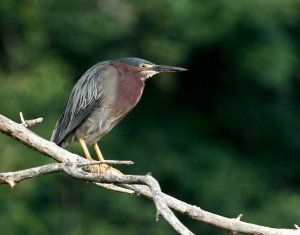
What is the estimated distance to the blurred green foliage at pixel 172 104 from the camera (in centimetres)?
1106

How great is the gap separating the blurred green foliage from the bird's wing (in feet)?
12.3

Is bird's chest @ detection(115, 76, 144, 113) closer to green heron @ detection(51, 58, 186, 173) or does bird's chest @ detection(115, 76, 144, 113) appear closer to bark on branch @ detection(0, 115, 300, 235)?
green heron @ detection(51, 58, 186, 173)

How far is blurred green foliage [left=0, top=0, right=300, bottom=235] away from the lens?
11.1m

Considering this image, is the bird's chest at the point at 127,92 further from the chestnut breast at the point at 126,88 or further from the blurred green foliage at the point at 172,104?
the blurred green foliage at the point at 172,104

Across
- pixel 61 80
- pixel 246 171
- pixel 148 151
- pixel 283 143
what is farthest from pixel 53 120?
pixel 283 143

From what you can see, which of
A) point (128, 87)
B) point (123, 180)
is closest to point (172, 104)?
point (128, 87)

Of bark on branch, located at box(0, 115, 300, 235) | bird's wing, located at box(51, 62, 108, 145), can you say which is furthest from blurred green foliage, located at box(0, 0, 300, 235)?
bark on branch, located at box(0, 115, 300, 235)

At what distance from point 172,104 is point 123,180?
9.35 meters

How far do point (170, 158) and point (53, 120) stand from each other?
7.77 ft

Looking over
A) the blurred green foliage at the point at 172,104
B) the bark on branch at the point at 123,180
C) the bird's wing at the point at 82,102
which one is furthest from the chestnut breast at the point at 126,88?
the blurred green foliage at the point at 172,104

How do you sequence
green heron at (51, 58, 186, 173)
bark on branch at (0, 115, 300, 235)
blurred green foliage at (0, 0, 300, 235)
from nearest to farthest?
bark on branch at (0, 115, 300, 235) → green heron at (51, 58, 186, 173) → blurred green foliage at (0, 0, 300, 235)

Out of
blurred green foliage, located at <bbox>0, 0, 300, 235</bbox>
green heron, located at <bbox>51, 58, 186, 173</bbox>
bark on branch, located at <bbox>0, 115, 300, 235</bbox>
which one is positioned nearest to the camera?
bark on branch, located at <bbox>0, 115, 300, 235</bbox>

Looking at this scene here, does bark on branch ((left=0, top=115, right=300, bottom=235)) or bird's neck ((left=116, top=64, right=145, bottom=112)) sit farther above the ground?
bird's neck ((left=116, top=64, right=145, bottom=112))

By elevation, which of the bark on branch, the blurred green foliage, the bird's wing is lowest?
the bark on branch
